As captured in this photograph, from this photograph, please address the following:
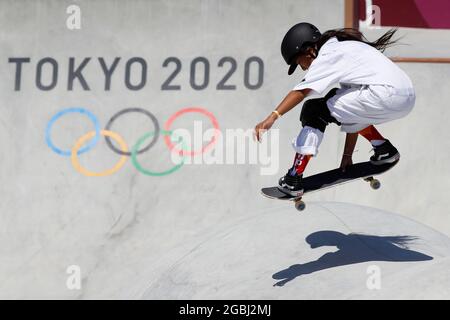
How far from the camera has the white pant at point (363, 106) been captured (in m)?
6.98

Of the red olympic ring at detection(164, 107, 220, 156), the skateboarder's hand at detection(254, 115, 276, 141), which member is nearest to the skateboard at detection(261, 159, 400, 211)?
the skateboarder's hand at detection(254, 115, 276, 141)

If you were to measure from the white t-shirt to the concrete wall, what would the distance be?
3.65m

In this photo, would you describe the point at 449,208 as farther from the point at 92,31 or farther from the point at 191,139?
the point at 92,31

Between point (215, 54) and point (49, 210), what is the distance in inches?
137

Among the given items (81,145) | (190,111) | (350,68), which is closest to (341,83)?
(350,68)

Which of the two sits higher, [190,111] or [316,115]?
[190,111]

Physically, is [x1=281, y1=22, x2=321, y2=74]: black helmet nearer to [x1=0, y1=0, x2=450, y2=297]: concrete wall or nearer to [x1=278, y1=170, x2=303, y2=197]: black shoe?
[x1=278, y1=170, x2=303, y2=197]: black shoe

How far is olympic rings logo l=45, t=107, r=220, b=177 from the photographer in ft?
36.9

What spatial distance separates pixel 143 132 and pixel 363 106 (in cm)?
504

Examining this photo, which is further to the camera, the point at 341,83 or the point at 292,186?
the point at 292,186

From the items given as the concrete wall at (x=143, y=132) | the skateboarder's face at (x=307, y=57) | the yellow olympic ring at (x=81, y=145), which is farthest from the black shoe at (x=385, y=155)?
the yellow olympic ring at (x=81, y=145)

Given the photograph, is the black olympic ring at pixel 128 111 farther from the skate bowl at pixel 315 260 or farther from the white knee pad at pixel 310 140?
the white knee pad at pixel 310 140

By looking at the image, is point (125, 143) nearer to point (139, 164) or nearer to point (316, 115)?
point (139, 164)

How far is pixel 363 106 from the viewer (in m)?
7.06
